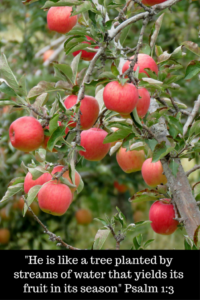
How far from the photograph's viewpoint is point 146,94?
2.79ft

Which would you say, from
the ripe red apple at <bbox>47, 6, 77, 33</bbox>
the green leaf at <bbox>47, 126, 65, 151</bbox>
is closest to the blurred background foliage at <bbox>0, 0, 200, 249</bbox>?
the ripe red apple at <bbox>47, 6, 77, 33</bbox>

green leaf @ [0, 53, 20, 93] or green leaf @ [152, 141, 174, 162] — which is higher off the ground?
green leaf @ [0, 53, 20, 93]

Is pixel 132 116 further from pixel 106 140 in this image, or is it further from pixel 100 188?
pixel 100 188

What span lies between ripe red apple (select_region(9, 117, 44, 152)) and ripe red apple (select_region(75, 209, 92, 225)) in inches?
69.5

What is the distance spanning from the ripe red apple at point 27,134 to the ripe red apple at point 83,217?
176cm

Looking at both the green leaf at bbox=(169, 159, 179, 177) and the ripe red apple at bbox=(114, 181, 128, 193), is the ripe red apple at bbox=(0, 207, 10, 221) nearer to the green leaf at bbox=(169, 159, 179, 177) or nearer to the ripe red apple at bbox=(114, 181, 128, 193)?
the ripe red apple at bbox=(114, 181, 128, 193)

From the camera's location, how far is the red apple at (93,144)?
92cm

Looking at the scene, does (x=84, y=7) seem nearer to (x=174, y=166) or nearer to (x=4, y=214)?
(x=174, y=166)

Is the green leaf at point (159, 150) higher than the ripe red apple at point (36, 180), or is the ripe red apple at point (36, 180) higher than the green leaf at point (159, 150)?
the green leaf at point (159, 150)

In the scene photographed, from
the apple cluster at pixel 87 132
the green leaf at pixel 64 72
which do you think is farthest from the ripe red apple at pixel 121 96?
the green leaf at pixel 64 72

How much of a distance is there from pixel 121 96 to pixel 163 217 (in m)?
0.42

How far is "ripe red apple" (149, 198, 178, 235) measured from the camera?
1.04 meters

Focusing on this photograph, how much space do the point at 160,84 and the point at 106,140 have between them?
17 cm

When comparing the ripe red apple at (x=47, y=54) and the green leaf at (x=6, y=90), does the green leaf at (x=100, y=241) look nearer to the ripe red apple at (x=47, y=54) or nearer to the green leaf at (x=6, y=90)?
the green leaf at (x=6, y=90)
